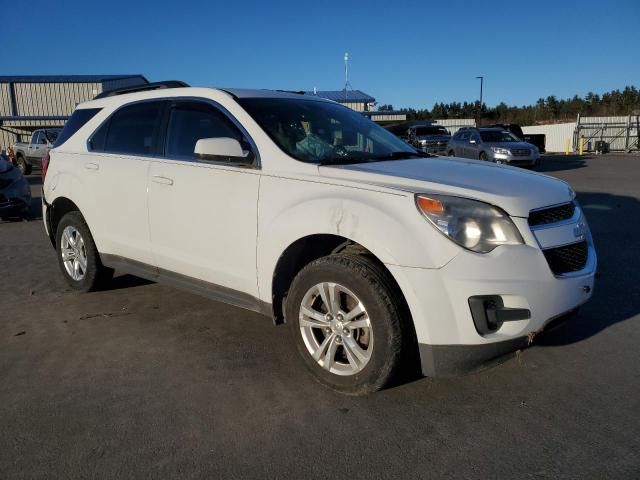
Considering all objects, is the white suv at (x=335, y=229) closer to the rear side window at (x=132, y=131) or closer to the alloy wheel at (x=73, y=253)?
the rear side window at (x=132, y=131)

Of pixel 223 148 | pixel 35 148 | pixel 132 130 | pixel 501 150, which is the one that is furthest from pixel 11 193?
pixel 501 150

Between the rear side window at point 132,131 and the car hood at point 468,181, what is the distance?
5.92 ft

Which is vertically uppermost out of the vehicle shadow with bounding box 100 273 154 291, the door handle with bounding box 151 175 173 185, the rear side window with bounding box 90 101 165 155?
the rear side window with bounding box 90 101 165 155

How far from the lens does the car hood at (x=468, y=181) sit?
9.41 feet

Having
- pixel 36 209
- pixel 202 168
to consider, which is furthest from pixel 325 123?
pixel 36 209

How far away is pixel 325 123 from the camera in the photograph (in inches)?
163

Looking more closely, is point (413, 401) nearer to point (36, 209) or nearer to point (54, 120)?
point (36, 209)

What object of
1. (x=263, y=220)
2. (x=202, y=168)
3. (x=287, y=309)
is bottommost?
(x=287, y=309)

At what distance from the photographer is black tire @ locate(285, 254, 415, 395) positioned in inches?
111

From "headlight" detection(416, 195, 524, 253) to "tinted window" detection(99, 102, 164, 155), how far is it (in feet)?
8.18

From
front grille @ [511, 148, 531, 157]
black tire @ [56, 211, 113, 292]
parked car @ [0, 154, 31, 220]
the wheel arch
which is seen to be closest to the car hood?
the wheel arch

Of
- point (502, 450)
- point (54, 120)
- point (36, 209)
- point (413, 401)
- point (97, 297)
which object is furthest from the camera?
point (54, 120)

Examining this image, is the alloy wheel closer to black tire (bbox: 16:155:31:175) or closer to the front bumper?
the front bumper

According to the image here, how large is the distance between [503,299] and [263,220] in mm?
1508
